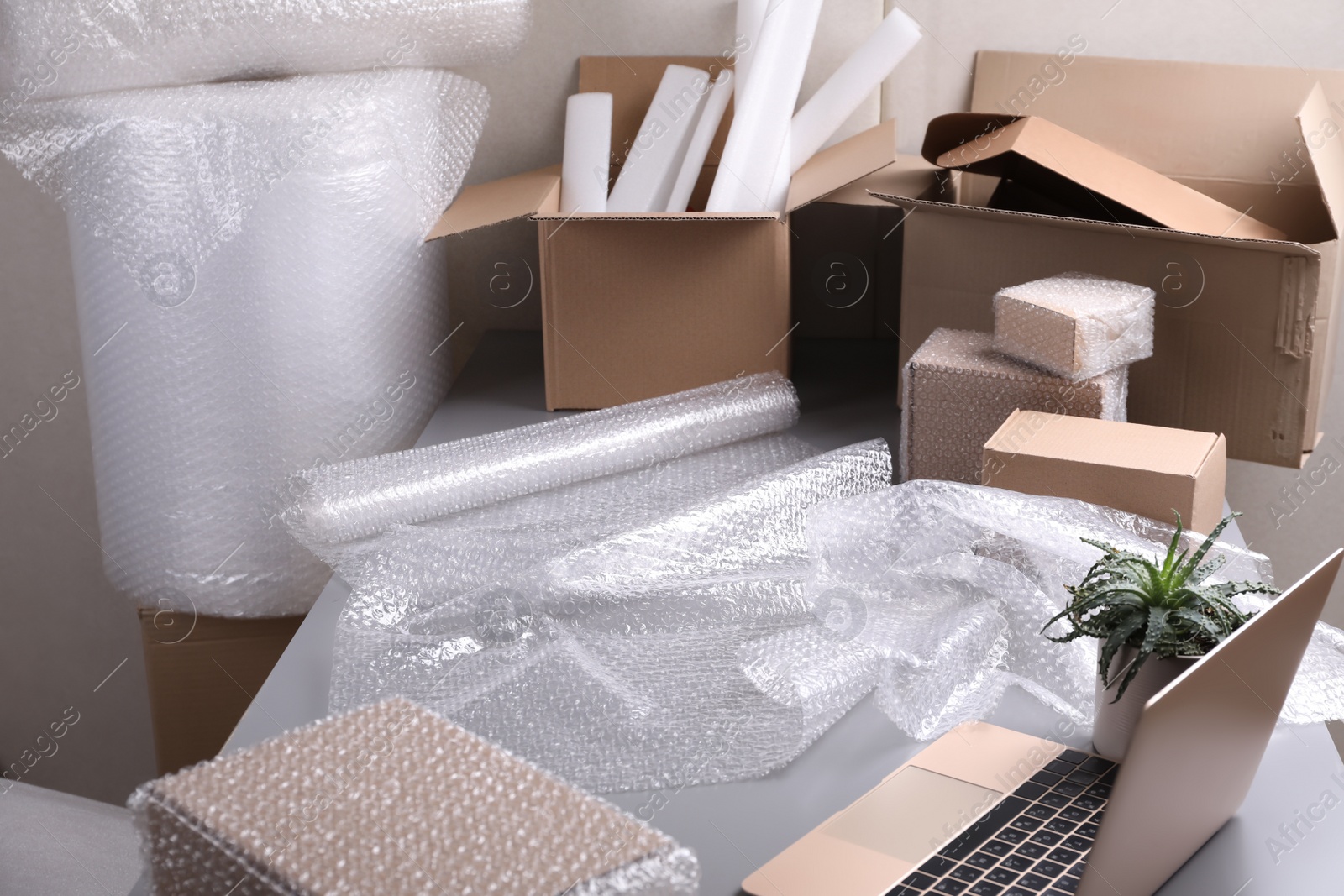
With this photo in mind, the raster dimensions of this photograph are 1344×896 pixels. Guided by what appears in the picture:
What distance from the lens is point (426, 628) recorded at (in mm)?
999

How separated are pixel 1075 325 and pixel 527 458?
2.06ft

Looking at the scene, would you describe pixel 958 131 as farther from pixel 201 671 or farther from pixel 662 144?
pixel 201 671

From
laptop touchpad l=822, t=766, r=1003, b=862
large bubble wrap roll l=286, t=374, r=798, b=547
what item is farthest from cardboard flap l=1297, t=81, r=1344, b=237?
laptop touchpad l=822, t=766, r=1003, b=862

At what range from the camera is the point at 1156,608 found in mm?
756

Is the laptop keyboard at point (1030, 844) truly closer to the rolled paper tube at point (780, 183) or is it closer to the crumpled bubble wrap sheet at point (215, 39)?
the rolled paper tube at point (780, 183)

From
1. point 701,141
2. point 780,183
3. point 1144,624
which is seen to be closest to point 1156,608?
point 1144,624

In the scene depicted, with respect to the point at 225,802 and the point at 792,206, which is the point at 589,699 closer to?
the point at 225,802

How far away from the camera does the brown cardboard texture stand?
117cm

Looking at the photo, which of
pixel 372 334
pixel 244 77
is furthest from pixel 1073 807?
pixel 244 77

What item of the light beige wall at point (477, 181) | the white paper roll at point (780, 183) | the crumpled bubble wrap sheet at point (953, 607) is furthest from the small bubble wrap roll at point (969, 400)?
the light beige wall at point (477, 181)

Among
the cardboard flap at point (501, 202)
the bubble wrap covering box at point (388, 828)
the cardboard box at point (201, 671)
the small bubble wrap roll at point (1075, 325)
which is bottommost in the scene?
the cardboard box at point (201, 671)

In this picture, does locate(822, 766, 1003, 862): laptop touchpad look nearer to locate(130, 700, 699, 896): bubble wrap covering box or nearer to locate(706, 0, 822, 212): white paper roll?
locate(130, 700, 699, 896): bubble wrap covering box

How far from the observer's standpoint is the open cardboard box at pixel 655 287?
1392 mm

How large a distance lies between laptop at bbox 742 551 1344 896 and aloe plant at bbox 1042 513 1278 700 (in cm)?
5
